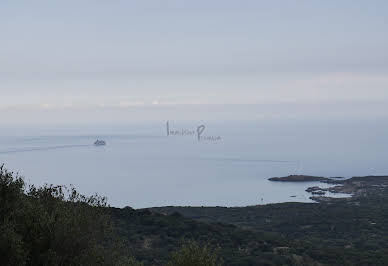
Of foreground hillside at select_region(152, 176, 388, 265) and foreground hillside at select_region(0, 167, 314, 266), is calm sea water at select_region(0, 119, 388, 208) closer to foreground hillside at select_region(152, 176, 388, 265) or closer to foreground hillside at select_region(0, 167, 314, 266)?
foreground hillside at select_region(152, 176, 388, 265)

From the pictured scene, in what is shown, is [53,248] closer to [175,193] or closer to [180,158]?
[175,193]

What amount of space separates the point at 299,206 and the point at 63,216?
44782mm

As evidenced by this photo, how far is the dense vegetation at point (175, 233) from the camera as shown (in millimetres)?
9016

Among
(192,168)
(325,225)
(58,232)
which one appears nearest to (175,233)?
(58,232)

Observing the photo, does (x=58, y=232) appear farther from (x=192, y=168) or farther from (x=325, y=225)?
(x=192, y=168)

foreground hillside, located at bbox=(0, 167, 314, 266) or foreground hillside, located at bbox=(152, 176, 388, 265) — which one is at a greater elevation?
foreground hillside, located at bbox=(0, 167, 314, 266)

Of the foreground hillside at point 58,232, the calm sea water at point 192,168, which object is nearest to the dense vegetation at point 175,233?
the foreground hillside at point 58,232

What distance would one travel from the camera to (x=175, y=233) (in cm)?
2558

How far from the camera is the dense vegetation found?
9.02 meters

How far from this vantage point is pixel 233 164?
407 ft

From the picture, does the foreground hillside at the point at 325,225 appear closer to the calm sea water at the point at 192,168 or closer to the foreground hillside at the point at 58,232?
the foreground hillside at the point at 58,232

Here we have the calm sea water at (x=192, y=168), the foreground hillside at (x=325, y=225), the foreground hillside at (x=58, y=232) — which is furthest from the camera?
the calm sea water at (x=192, y=168)

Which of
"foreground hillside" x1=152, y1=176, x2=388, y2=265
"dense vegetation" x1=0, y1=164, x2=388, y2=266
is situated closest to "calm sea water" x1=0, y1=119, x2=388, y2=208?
"foreground hillside" x1=152, y1=176, x2=388, y2=265

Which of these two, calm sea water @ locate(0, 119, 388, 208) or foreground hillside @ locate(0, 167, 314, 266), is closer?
foreground hillside @ locate(0, 167, 314, 266)
